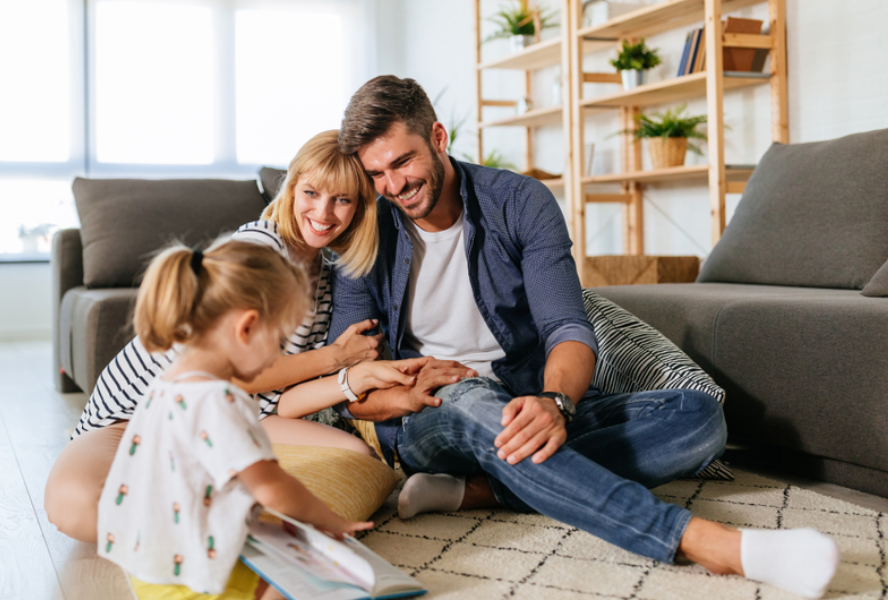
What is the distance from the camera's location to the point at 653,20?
3518 millimetres

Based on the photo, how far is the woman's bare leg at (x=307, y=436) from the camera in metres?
1.68

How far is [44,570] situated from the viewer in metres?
1.31

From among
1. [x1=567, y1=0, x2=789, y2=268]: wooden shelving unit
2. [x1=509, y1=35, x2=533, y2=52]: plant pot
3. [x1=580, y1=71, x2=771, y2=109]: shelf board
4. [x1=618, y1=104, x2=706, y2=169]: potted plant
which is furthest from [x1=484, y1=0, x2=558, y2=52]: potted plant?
[x1=618, y1=104, x2=706, y2=169]: potted plant

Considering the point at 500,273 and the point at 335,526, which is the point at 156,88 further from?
the point at 335,526

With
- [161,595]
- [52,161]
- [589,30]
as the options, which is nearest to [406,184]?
[161,595]

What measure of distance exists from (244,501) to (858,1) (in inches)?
110

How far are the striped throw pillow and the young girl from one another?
0.92m

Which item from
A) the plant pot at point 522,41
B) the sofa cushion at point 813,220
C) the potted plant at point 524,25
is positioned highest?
the potted plant at point 524,25

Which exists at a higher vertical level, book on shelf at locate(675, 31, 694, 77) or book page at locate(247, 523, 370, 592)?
book on shelf at locate(675, 31, 694, 77)

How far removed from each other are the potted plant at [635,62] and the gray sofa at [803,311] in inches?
41.3

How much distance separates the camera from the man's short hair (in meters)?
1.52

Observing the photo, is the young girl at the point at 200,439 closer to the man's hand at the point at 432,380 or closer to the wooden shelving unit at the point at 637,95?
the man's hand at the point at 432,380

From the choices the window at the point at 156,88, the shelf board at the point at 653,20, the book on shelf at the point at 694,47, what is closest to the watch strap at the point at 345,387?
the book on shelf at the point at 694,47

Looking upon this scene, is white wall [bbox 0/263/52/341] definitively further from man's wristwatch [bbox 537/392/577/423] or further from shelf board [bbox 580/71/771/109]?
man's wristwatch [bbox 537/392/577/423]
